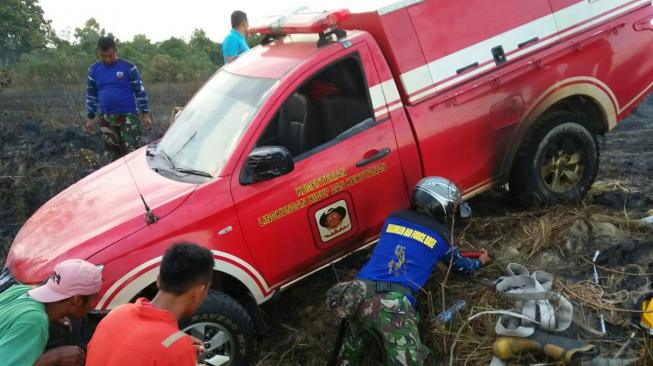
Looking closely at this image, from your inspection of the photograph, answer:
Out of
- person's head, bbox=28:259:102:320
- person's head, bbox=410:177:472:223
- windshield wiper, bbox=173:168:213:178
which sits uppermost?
windshield wiper, bbox=173:168:213:178

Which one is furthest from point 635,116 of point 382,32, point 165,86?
point 165,86

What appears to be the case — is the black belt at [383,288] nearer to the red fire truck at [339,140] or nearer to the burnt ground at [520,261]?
the burnt ground at [520,261]

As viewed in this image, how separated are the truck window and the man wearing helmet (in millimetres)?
811

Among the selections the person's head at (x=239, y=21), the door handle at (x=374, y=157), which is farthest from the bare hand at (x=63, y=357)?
the person's head at (x=239, y=21)

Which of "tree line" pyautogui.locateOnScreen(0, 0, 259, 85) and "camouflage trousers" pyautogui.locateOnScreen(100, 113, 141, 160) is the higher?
"tree line" pyautogui.locateOnScreen(0, 0, 259, 85)

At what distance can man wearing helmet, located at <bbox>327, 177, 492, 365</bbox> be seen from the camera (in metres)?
3.18

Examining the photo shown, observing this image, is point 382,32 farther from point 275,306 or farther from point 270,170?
point 275,306

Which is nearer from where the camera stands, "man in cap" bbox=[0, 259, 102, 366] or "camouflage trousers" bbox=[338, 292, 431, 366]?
"man in cap" bbox=[0, 259, 102, 366]

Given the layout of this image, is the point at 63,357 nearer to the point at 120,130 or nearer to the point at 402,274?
the point at 402,274

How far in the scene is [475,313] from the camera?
3627mm

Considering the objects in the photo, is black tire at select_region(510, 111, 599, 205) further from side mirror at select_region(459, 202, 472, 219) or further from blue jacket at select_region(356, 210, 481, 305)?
blue jacket at select_region(356, 210, 481, 305)

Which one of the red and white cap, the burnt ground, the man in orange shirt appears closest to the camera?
the man in orange shirt

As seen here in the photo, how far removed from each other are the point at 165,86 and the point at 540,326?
44.4 ft

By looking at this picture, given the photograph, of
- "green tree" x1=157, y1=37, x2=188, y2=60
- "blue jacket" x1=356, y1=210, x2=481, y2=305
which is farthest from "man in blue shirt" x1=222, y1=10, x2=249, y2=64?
"green tree" x1=157, y1=37, x2=188, y2=60
